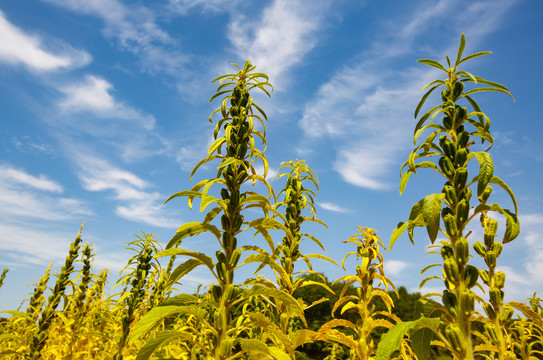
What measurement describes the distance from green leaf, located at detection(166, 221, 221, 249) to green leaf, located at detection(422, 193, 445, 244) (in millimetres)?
1337

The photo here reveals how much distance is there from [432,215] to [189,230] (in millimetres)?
1493

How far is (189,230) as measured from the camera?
2.24m

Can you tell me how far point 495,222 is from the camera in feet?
9.02

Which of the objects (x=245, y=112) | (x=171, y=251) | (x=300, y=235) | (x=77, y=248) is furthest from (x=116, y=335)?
(x=245, y=112)

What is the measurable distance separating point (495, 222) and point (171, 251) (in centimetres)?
255

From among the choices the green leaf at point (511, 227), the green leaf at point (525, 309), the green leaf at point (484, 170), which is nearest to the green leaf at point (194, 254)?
the green leaf at point (484, 170)

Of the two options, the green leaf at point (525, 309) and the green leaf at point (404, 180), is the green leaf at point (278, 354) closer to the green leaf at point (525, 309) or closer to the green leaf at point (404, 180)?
the green leaf at point (404, 180)

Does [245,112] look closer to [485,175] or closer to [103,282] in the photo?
[485,175]

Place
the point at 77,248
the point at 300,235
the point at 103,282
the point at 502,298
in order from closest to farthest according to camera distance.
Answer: the point at 502,298
the point at 300,235
the point at 77,248
the point at 103,282

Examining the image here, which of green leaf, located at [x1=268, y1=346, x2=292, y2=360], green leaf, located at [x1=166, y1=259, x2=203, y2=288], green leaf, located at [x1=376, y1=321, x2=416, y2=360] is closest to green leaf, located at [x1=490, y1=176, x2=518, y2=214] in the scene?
green leaf, located at [x1=376, y1=321, x2=416, y2=360]

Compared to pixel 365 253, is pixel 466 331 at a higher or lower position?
lower

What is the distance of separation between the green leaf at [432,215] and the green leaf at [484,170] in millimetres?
225

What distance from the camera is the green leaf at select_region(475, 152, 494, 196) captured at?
1838 millimetres

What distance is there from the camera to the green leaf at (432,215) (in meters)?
1.82
